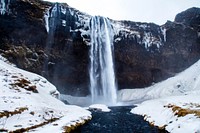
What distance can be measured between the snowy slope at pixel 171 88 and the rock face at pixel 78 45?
3.11 meters

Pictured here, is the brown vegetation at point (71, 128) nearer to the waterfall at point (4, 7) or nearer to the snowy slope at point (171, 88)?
the waterfall at point (4, 7)

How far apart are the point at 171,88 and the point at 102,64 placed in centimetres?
2500

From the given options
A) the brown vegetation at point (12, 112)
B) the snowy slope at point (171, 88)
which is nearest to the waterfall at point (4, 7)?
the brown vegetation at point (12, 112)

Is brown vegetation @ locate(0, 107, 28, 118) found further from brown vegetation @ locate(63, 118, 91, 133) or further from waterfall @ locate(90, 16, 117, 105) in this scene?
waterfall @ locate(90, 16, 117, 105)

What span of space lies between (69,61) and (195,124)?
6612cm

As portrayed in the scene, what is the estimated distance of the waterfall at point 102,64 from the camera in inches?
3339

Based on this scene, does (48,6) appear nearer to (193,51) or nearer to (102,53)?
(102,53)

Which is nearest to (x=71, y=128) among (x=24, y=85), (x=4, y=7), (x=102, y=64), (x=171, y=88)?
(x=24, y=85)

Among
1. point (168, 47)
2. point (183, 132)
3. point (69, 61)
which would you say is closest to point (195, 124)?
point (183, 132)

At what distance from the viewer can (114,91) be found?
290 feet

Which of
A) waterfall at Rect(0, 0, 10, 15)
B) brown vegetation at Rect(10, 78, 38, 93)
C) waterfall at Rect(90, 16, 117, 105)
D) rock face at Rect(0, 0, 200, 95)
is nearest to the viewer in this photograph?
brown vegetation at Rect(10, 78, 38, 93)

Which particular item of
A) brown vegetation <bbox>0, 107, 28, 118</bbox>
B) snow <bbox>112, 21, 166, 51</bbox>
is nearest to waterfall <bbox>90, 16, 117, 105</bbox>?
snow <bbox>112, 21, 166, 51</bbox>

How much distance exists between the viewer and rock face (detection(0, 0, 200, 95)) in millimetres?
71438

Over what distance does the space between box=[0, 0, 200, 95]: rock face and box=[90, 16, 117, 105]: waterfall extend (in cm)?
248
